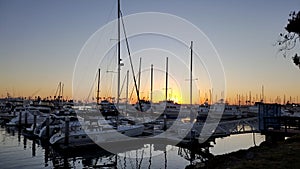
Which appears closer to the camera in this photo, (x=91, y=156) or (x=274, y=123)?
(x=274, y=123)

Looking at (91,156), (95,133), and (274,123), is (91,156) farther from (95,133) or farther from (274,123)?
(274,123)

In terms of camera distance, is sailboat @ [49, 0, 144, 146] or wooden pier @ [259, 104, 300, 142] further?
sailboat @ [49, 0, 144, 146]

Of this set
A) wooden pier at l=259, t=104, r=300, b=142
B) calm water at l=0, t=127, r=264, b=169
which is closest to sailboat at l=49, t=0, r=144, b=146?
calm water at l=0, t=127, r=264, b=169

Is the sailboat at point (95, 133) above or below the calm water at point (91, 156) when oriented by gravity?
above

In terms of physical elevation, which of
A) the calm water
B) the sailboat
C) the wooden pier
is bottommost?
the calm water

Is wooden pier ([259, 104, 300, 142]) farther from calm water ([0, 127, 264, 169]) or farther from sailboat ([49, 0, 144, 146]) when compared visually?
sailboat ([49, 0, 144, 146])

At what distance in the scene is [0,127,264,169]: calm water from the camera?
2356 centimetres

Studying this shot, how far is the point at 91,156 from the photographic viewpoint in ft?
87.6

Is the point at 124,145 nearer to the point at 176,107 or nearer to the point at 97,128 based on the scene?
the point at 97,128

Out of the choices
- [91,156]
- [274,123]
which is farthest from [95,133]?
[274,123]

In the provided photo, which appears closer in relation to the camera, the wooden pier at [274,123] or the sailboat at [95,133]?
the wooden pier at [274,123]

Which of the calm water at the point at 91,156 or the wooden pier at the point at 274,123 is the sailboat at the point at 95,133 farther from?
the wooden pier at the point at 274,123

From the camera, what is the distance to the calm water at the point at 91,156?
2356 centimetres

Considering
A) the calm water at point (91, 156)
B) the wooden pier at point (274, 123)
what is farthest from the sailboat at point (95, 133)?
Result: the wooden pier at point (274, 123)
